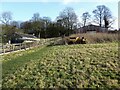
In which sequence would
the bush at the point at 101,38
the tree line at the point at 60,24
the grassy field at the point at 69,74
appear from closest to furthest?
the grassy field at the point at 69,74 < the bush at the point at 101,38 < the tree line at the point at 60,24

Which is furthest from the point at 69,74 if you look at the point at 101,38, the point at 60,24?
the point at 60,24

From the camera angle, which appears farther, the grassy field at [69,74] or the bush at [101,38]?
the bush at [101,38]

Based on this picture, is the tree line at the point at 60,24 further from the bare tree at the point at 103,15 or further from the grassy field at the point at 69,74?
the grassy field at the point at 69,74

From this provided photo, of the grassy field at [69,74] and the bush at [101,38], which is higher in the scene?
the bush at [101,38]

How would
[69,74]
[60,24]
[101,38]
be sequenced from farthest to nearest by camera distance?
1. [60,24]
2. [101,38]
3. [69,74]

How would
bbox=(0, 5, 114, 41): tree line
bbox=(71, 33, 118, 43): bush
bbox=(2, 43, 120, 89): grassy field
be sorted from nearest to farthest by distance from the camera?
bbox=(2, 43, 120, 89): grassy field < bbox=(71, 33, 118, 43): bush < bbox=(0, 5, 114, 41): tree line

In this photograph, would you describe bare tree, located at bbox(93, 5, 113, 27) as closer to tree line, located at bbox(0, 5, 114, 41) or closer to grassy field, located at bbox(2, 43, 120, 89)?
tree line, located at bbox(0, 5, 114, 41)

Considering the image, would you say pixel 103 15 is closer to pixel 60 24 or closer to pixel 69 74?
pixel 60 24

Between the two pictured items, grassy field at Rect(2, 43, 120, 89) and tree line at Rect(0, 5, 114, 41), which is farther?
tree line at Rect(0, 5, 114, 41)

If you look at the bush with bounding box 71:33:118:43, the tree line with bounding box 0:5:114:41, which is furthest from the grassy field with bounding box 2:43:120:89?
the tree line with bounding box 0:5:114:41

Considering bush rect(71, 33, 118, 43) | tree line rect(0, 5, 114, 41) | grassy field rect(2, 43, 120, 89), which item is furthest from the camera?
tree line rect(0, 5, 114, 41)

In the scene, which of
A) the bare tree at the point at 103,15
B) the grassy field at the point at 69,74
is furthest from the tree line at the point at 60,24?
the grassy field at the point at 69,74

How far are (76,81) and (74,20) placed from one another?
220 feet

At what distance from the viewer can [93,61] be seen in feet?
37.9
